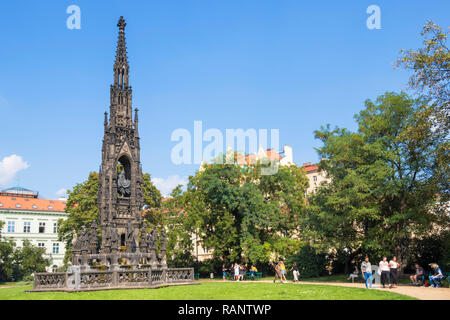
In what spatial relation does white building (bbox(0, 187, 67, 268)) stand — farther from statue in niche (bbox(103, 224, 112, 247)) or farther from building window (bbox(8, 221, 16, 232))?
statue in niche (bbox(103, 224, 112, 247))

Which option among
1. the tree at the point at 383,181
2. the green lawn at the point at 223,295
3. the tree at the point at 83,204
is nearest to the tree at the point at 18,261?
the tree at the point at 83,204

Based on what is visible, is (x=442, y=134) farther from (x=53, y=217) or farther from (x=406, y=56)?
(x=53, y=217)

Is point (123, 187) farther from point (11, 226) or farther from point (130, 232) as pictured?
point (11, 226)

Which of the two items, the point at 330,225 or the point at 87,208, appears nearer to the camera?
the point at 330,225

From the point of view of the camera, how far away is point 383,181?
25.8 meters

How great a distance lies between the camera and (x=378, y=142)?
27.0m

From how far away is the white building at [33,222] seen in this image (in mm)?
72688

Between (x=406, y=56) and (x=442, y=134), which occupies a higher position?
(x=406, y=56)

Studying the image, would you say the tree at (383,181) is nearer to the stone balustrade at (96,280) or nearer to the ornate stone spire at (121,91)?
the stone balustrade at (96,280)

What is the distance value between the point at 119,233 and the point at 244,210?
63.4 feet

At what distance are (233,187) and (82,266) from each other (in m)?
22.8

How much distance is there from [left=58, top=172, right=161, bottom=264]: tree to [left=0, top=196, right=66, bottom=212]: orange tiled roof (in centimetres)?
3250

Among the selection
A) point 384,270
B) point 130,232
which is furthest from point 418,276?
point 130,232
